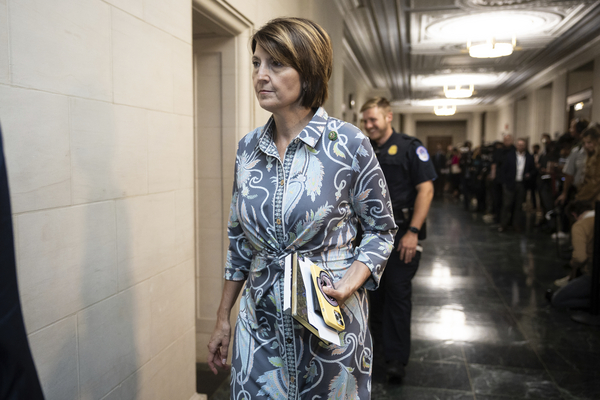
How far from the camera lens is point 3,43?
1294 millimetres

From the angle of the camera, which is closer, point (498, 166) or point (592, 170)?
point (592, 170)

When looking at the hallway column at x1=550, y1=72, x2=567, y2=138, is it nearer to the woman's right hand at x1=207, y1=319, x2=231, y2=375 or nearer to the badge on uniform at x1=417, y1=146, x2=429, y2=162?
the badge on uniform at x1=417, y1=146, x2=429, y2=162

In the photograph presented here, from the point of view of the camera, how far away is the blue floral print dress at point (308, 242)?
1.26 metres

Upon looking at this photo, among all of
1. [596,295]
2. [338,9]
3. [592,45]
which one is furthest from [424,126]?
[596,295]

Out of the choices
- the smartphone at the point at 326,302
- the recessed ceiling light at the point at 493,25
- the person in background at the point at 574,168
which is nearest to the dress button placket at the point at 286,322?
the smartphone at the point at 326,302

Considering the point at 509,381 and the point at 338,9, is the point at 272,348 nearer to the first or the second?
the point at 509,381

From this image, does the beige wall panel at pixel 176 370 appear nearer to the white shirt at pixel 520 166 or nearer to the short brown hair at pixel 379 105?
the short brown hair at pixel 379 105

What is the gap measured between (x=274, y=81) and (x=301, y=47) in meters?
0.11

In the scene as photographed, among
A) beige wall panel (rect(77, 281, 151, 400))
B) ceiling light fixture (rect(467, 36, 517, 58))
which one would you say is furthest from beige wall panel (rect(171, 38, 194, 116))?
ceiling light fixture (rect(467, 36, 517, 58))

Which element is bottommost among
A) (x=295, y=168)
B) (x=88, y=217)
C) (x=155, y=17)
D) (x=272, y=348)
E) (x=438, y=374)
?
(x=438, y=374)

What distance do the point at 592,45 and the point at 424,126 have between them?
55.7 ft

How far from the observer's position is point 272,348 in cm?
131

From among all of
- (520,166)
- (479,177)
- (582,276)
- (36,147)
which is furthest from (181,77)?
(479,177)

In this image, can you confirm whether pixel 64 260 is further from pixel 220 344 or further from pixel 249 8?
pixel 249 8
